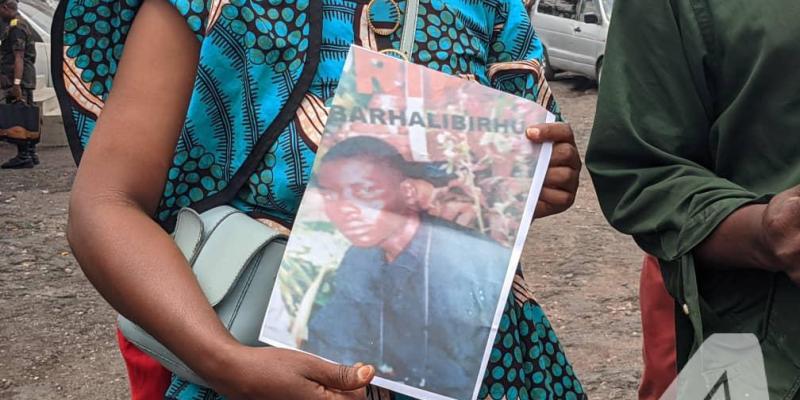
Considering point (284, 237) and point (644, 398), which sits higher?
point (284, 237)

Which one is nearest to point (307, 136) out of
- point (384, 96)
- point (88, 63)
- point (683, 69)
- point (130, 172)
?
point (384, 96)

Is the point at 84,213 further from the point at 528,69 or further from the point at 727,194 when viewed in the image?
the point at 727,194

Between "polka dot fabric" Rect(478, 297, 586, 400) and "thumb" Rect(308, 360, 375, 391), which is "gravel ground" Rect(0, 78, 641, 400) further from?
"thumb" Rect(308, 360, 375, 391)

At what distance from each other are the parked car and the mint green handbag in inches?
558

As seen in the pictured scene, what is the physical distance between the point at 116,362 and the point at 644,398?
3.17 m

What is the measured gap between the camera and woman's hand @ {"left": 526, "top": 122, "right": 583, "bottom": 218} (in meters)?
1.46

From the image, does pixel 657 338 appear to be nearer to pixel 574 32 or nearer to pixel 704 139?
pixel 704 139

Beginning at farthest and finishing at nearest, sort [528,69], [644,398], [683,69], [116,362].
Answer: [116,362] < [644,398] < [528,69] < [683,69]

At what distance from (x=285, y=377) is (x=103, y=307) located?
453 cm

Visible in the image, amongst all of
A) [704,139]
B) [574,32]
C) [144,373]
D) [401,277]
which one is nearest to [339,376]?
[401,277]

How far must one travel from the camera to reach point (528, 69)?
1656 mm

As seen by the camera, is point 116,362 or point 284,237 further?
point 116,362

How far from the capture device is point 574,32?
16.0 m

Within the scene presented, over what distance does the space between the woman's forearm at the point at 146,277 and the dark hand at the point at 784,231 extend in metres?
0.71
